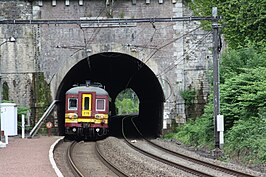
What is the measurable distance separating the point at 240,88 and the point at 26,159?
822 centimetres

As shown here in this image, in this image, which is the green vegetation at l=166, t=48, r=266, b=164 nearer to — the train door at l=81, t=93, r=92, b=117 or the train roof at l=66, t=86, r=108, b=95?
the train door at l=81, t=93, r=92, b=117

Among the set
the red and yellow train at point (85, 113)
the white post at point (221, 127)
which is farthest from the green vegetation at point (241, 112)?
the red and yellow train at point (85, 113)

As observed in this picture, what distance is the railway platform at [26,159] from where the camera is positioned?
44.3ft

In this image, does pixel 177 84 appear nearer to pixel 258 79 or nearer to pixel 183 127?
pixel 183 127

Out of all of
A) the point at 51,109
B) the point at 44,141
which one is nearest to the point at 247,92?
the point at 44,141

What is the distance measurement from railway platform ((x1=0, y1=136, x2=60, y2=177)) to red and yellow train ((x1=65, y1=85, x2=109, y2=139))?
387 centimetres

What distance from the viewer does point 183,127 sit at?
2617cm

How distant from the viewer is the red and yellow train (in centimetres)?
2736

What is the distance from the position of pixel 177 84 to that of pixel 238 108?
7.74m

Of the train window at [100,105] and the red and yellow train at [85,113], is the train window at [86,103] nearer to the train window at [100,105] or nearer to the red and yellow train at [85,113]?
the red and yellow train at [85,113]

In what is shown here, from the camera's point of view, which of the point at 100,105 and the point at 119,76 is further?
the point at 119,76

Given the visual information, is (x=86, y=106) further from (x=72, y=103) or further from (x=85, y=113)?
(x=72, y=103)

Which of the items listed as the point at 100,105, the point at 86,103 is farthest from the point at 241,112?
the point at 86,103

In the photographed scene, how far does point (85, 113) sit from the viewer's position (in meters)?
27.5
